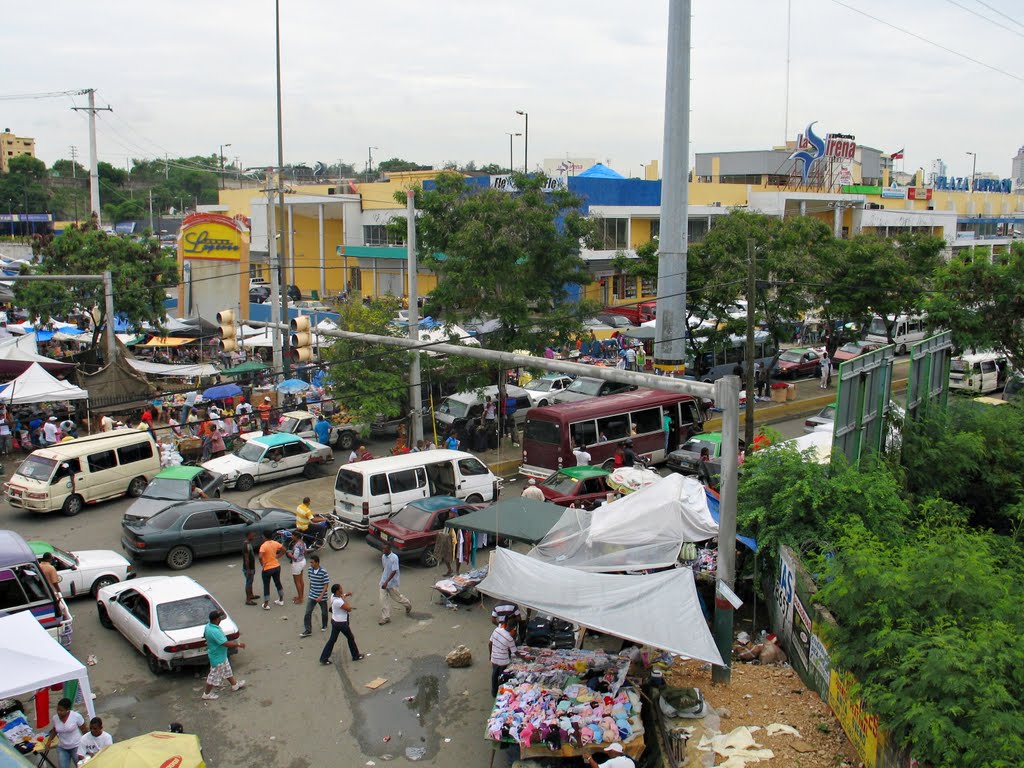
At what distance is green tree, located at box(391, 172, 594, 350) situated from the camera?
23875mm

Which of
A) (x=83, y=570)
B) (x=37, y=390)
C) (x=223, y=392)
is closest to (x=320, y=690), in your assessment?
(x=83, y=570)

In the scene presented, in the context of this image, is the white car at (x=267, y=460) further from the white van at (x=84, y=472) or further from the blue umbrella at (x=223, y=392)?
the blue umbrella at (x=223, y=392)

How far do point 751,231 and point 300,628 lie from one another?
70.0 ft

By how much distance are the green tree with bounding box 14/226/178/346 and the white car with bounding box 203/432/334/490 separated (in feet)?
42.6

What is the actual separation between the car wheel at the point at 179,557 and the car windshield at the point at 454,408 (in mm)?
11025

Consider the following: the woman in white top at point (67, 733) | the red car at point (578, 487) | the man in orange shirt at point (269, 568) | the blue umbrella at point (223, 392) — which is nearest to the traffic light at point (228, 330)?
the man in orange shirt at point (269, 568)

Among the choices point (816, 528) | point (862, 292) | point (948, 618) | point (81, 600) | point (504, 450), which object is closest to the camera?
point (948, 618)

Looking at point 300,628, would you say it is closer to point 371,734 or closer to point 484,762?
point 371,734

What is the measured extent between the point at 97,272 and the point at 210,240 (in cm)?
1155

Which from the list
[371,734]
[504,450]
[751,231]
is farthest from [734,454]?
[751,231]

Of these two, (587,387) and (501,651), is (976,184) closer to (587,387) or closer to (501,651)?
(587,387)

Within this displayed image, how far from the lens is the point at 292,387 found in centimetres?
2861

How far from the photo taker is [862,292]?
32.4 meters

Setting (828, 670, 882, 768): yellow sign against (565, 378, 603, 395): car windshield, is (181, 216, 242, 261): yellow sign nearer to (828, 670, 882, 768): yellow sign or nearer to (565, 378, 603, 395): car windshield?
(565, 378, 603, 395): car windshield
